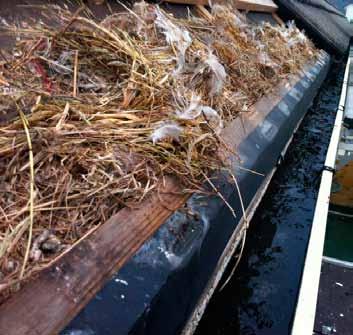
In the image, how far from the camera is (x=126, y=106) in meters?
1.58

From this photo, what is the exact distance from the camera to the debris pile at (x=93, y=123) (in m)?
1.09

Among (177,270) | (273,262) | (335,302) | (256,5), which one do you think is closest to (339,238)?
(335,302)

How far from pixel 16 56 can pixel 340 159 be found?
386 cm

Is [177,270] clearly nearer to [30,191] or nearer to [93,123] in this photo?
[30,191]

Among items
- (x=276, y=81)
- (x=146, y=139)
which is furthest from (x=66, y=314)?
(x=276, y=81)

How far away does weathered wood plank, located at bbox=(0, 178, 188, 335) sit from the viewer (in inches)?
Result: 32.8

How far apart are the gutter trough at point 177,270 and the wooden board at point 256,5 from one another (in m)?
3.44

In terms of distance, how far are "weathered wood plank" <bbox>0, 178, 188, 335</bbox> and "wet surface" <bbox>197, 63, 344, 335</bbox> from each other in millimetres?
739

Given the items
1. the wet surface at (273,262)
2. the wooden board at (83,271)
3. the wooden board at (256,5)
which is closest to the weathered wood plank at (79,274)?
the wooden board at (83,271)

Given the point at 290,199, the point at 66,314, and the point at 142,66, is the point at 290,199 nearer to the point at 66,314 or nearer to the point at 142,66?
the point at 142,66

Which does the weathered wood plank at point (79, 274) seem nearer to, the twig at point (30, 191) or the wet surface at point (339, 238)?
the twig at point (30, 191)

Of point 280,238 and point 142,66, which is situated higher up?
point 142,66

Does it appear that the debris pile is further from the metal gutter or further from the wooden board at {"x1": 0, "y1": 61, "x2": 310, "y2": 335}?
the metal gutter

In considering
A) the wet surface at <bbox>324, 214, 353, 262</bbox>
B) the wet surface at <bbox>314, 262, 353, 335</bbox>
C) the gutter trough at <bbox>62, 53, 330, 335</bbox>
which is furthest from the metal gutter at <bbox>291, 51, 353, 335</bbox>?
the wet surface at <bbox>324, 214, 353, 262</bbox>
